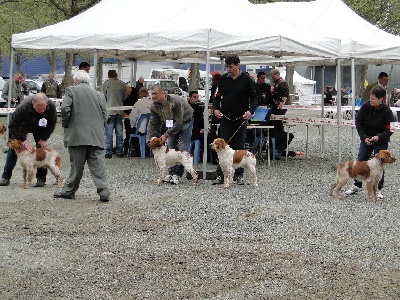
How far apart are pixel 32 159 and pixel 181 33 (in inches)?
135

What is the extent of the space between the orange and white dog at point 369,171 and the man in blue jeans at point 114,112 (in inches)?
273

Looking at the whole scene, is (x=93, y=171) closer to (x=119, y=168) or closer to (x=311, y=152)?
(x=119, y=168)

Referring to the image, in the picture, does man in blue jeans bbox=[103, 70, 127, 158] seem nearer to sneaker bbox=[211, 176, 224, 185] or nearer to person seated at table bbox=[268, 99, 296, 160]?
person seated at table bbox=[268, 99, 296, 160]

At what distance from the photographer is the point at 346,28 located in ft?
56.0

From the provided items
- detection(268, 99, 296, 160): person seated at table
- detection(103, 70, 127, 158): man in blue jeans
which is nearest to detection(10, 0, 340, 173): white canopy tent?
detection(103, 70, 127, 158): man in blue jeans

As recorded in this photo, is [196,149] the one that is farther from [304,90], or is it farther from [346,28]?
[304,90]

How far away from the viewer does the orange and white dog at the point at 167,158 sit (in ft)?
41.7

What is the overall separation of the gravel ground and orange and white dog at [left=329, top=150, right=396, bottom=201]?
0.26 metres

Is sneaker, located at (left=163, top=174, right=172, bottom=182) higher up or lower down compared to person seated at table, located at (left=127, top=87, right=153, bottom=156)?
lower down

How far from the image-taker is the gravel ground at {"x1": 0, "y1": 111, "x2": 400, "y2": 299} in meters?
6.64

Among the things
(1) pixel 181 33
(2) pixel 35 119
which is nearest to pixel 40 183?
(2) pixel 35 119

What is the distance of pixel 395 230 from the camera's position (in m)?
9.27

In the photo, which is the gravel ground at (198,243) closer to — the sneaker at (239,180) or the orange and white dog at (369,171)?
the orange and white dog at (369,171)

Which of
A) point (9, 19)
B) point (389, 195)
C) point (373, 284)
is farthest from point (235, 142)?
point (9, 19)
